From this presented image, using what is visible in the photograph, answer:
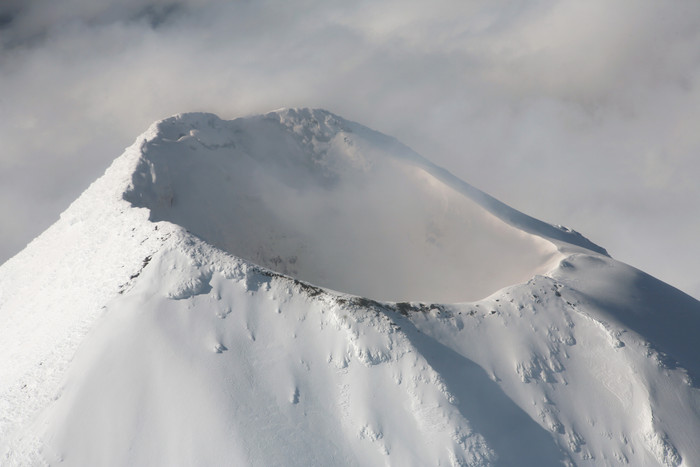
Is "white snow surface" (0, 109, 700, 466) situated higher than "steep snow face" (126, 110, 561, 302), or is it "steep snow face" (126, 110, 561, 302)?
"steep snow face" (126, 110, 561, 302)

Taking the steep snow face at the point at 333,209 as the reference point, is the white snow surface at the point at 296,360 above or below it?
below

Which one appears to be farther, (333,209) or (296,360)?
(333,209)

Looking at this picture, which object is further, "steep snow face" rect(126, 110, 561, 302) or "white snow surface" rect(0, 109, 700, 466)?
"steep snow face" rect(126, 110, 561, 302)

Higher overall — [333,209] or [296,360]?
[333,209]

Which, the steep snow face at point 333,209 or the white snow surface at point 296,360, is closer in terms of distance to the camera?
the white snow surface at point 296,360
